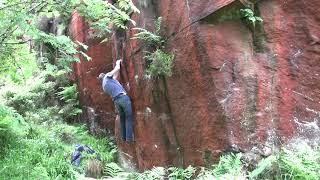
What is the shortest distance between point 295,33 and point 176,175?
370 cm

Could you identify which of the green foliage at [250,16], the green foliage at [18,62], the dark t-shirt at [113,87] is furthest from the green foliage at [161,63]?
the green foliage at [18,62]

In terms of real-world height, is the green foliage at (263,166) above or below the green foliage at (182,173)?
above

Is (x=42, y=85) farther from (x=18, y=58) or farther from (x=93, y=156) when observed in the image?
(x=18, y=58)

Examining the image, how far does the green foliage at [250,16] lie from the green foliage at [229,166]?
269cm

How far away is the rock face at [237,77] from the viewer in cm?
844

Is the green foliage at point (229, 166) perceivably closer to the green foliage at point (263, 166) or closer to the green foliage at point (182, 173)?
the green foliage at point (263, 166)

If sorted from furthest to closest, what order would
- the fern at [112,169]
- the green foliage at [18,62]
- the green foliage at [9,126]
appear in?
the fern at [112,169], the green foliage at [9,126], the green foliage at [18,62]

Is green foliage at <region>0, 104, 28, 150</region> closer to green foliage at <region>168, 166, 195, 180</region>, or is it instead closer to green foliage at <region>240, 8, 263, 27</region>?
green foliage at <region>168, 166, 195, 180</region>

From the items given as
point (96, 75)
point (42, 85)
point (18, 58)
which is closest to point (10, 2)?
point (18, 58)

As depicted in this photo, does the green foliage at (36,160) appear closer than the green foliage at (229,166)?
No

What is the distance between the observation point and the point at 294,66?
28.6 ft

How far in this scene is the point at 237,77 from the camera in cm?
872

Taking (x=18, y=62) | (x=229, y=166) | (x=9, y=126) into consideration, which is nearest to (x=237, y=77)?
(x=229, y=166)

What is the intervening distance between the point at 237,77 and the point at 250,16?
124 cm
